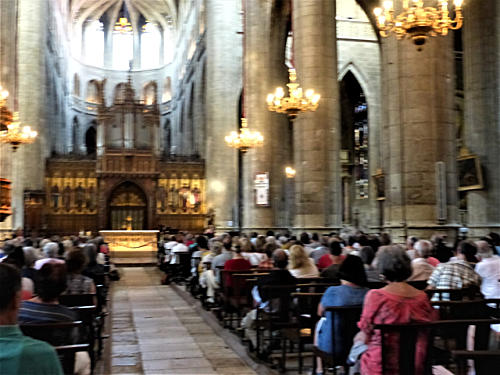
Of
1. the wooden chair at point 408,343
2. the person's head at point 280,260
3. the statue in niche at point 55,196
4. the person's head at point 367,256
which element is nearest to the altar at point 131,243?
the statue in niche at point 55,196

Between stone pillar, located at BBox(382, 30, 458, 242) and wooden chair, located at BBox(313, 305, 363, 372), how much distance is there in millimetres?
6874

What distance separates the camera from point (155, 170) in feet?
101

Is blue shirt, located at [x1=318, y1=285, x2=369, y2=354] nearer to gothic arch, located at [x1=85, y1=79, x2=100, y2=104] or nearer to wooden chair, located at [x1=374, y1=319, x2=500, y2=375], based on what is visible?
wooden chair, located at [x1=374, y1=319, x2=500, y2=375]

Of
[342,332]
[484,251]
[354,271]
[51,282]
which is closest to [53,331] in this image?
[51,282]

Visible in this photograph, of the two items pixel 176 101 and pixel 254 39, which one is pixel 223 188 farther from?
pixel 176 101

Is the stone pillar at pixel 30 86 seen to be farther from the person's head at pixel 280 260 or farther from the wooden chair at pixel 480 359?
the wooden chair at pixel 480 359

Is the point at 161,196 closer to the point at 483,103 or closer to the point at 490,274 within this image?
the point at 483,103

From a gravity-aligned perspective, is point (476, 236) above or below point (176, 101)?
below

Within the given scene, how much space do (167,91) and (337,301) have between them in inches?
1830

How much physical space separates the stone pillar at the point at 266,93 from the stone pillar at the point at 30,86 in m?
11.2

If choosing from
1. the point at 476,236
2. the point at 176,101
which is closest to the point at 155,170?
the point at 176,101

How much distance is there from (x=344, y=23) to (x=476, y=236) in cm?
1551

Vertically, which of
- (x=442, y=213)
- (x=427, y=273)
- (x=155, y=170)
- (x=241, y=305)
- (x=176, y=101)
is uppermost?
(x=176, y=101)

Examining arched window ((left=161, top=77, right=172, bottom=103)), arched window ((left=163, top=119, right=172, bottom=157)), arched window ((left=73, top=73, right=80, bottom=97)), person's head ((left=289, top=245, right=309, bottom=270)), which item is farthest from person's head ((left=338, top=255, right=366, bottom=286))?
arched window ((left=73, top=73, right=80, bottom=97))
